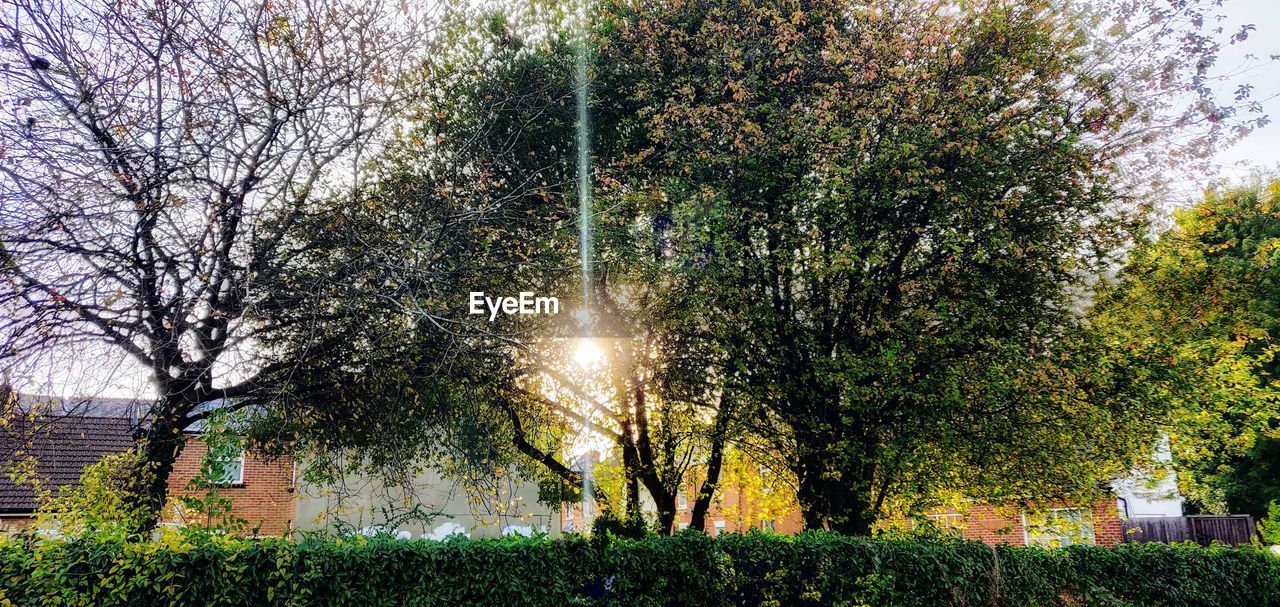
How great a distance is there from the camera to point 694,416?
11156 millimetres

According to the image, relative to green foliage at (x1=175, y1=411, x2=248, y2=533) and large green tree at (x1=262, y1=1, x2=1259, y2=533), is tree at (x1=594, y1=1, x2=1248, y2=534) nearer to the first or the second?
large green tree at (x1=262, y1=1, x2=1259, y2=533)

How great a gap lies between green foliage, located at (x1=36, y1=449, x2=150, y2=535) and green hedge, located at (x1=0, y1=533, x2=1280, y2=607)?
54 cm

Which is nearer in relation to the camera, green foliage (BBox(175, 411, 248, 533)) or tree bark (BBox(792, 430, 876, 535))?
green foliage (BBox(175, 411, 248, 533))

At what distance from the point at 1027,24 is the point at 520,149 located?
23.2 ft

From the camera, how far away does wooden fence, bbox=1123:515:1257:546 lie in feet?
61.1

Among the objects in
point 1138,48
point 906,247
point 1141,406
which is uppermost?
point 1138,48

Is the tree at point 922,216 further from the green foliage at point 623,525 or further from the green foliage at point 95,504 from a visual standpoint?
the green foliage at point 95,504

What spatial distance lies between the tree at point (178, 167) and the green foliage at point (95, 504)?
0.35 metres

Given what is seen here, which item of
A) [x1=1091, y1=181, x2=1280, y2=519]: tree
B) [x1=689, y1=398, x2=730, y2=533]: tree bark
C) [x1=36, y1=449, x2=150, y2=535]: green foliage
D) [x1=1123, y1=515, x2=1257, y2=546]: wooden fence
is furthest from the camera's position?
[x1=1123, y1=515, x2=1257, y2=546]: wooden fence

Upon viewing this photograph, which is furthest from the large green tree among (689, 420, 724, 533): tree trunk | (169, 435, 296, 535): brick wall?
(169, 435, 296, 535): brick wall

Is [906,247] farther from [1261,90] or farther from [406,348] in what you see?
[406,348]

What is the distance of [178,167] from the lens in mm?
7246

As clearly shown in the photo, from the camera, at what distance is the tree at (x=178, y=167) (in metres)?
6.85

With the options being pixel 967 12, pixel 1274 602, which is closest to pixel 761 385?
pixel 967 12
